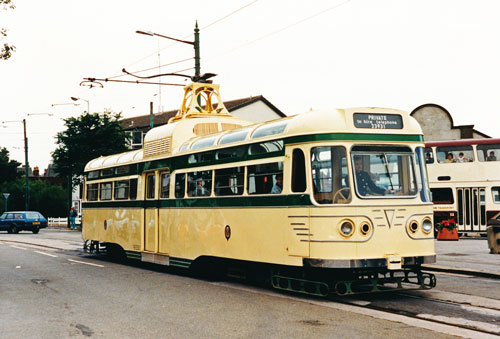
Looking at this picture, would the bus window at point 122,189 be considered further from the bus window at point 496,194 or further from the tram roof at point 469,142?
the bus window at point 496,194

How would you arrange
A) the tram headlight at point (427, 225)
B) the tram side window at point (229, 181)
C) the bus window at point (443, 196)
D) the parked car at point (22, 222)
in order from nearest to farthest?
the tram headlight at point (427, 225) → the tram side window at point (229, 181) → the bus window at point (443, 196) → the parked car at point (22, 222)

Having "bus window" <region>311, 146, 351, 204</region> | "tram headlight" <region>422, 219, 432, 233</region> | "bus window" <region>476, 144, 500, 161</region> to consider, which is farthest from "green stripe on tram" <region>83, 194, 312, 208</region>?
"bus window" <region>476, 144, 500, 161</region>

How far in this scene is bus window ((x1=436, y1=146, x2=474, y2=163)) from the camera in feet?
90.5

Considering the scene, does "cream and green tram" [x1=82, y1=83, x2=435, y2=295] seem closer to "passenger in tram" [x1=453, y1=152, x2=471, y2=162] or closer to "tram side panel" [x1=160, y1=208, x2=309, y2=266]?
"tram side panel" [x1=160, y1=208, x2=309, y2=266]

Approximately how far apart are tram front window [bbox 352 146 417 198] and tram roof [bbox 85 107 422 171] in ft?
1.03

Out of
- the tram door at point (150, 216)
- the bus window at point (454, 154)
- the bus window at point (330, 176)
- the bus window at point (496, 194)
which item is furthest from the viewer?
the bus window at point (454, 154)

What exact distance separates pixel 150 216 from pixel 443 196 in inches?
642

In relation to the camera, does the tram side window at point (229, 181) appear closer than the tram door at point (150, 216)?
Yes

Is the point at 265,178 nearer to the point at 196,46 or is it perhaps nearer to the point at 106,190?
the point at 106,190

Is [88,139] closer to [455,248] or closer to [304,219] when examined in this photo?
[455,248]

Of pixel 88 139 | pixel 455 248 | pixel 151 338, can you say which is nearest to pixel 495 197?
pixel 455 248

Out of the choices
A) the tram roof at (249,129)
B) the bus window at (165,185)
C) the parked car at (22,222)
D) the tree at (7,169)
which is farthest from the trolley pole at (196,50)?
the tree at (7,169)

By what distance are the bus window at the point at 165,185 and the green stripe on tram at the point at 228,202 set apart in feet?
0.44

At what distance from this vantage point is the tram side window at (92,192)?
1923cm
